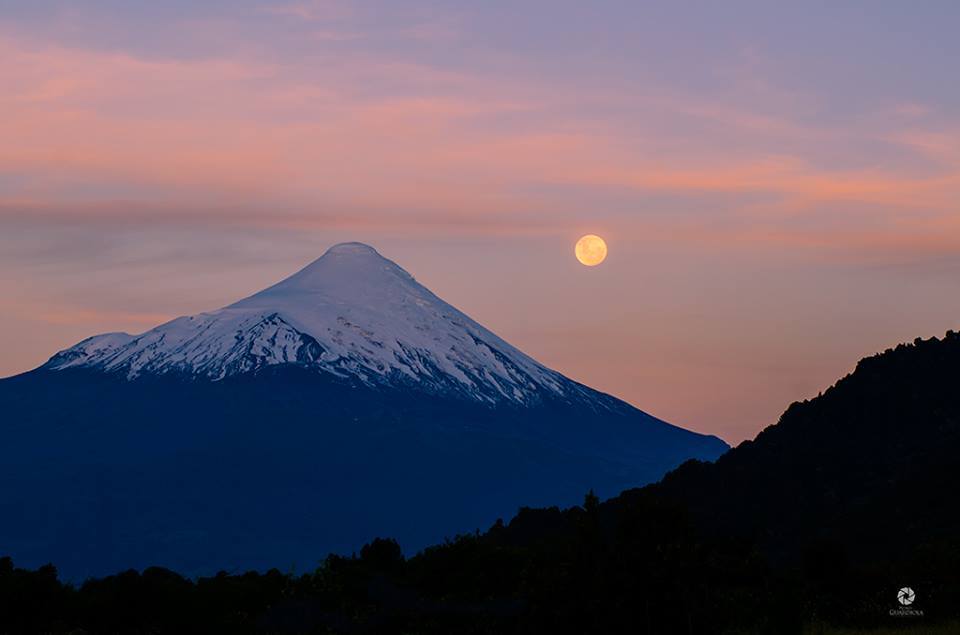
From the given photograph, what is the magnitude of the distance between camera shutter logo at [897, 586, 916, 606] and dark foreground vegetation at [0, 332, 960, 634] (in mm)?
335

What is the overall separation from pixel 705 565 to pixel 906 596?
12.6m

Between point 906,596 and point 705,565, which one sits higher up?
point 705,565

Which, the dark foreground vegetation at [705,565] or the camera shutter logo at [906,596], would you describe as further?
the camera shutter logo at [906,596]

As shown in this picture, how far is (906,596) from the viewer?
140 ft

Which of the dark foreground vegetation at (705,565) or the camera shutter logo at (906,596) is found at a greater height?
the dark foreground vegetation at (705,565)

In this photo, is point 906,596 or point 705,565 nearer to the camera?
point 705,565

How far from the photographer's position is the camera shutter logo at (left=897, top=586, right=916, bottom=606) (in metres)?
42.0

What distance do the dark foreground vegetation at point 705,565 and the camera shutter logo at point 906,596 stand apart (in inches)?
13.2

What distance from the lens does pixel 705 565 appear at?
107ft

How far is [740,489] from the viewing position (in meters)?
96.4

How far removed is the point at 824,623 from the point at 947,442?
59.6m

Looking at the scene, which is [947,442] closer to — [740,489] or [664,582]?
[740,489]

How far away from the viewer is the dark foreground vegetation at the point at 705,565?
32375 millimetres

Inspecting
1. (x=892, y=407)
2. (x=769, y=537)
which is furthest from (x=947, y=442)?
(x=769, y=537)
